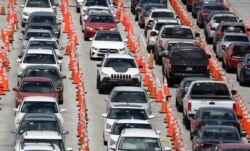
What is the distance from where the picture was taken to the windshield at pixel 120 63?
60.4 m

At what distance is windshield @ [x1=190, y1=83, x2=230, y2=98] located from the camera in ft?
175

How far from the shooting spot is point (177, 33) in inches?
2672

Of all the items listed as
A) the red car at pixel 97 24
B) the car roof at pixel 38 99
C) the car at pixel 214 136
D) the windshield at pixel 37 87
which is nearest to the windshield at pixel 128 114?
the car roof at pixel 38 99

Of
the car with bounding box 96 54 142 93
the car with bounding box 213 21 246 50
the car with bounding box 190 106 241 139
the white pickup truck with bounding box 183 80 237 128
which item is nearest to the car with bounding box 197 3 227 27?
the car with bounding box 213 21 246 50

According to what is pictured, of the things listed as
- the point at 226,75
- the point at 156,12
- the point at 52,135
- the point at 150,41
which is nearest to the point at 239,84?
the point at 226,75

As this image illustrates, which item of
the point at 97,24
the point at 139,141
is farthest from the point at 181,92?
the point at 97,24

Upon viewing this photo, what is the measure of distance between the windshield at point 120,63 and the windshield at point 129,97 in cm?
652

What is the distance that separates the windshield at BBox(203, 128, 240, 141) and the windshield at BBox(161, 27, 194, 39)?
71.4 ft

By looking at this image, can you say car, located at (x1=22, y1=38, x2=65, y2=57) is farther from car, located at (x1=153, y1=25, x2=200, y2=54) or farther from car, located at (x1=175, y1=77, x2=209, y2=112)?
car, located at (x1=175, y1=77, x2=209, y2=112)

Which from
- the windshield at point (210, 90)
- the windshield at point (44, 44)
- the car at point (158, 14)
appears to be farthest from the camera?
the car at point (158, 14)

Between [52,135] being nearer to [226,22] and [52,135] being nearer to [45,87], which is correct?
[45,87]

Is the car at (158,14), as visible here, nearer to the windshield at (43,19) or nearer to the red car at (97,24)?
the red car at (97,24)

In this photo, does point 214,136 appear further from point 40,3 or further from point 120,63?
point 40,3

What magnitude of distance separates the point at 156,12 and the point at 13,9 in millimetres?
9705
